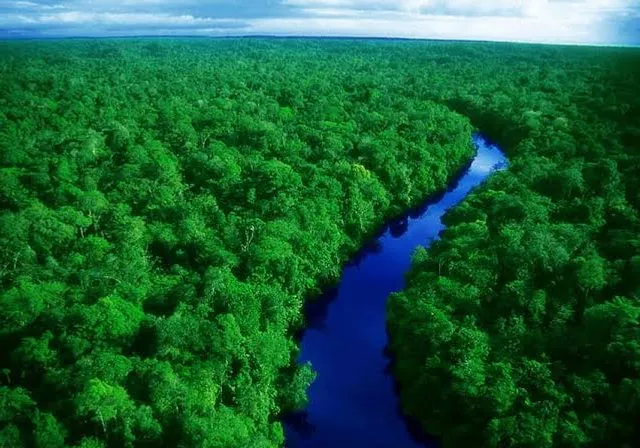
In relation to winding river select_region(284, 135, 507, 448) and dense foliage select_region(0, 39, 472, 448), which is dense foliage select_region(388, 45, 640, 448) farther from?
dense foliage select_region(0, 39, 472, 448)

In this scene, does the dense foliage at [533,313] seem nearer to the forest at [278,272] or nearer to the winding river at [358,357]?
the forest at [278,272]

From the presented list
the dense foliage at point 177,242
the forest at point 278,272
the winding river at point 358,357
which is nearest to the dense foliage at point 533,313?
the forest at point 278,272

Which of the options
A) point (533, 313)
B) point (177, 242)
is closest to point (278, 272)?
point (177, 242)

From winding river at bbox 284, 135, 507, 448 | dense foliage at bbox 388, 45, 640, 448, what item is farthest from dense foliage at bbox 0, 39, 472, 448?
dense foliage at bbox 388, 45, 640, 448

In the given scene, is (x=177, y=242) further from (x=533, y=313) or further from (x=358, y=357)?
(x=533, y=313)

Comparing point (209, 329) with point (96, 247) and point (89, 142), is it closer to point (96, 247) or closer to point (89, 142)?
point (96, 247)

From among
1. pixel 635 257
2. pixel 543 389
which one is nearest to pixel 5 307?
pixel 543 389
